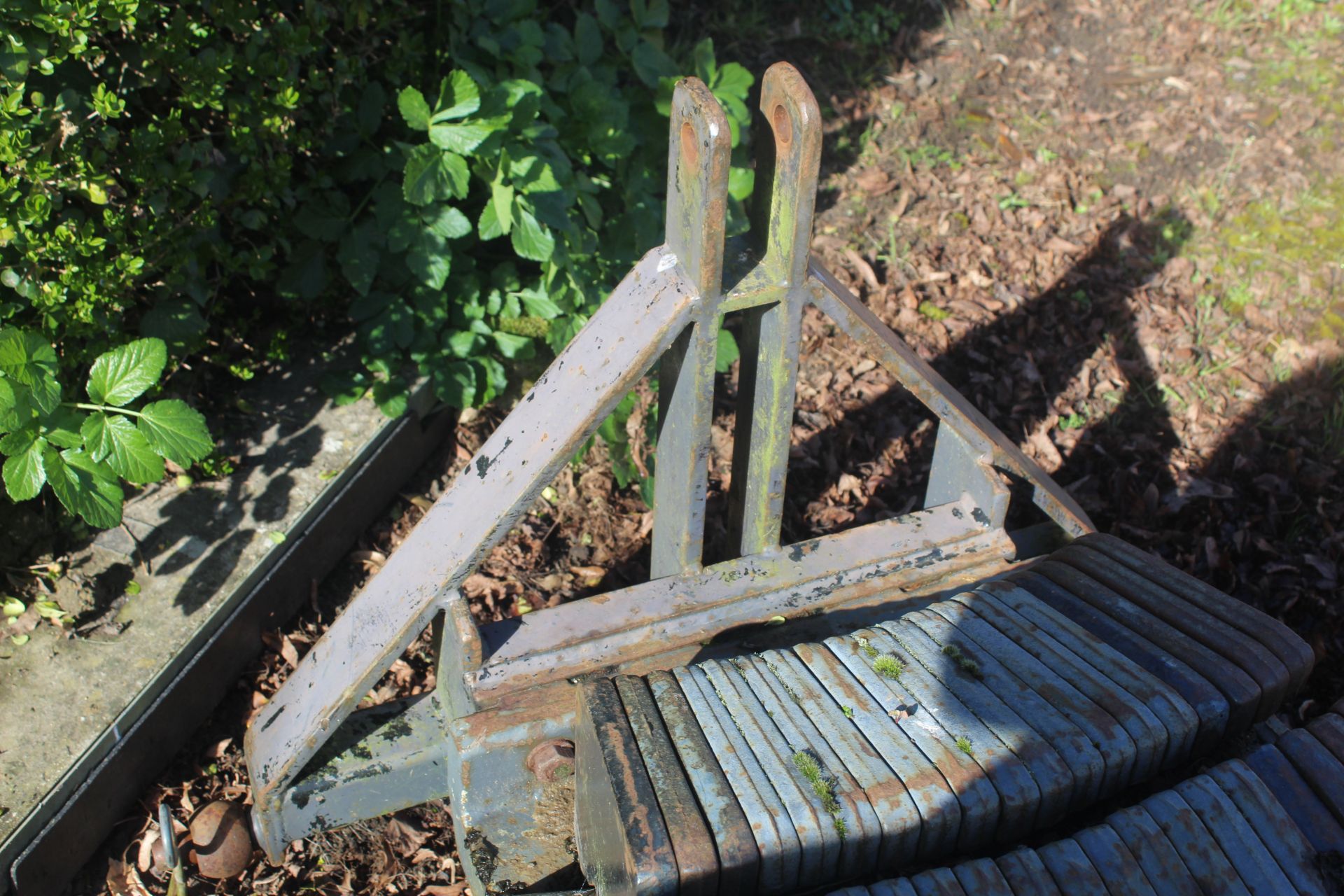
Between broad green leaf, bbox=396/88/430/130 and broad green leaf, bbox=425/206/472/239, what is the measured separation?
285mm

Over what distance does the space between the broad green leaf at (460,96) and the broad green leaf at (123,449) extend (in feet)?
4.12

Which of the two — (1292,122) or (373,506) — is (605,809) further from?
(1292,122)

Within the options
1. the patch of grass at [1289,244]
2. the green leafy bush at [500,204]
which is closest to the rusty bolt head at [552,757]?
the green leafy bush at [500,204]

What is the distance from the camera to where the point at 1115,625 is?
2.30 meters

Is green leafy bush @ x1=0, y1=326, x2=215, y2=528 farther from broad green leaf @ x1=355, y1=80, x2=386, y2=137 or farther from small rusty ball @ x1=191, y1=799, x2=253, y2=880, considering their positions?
broad green leaf @ x1=355, y1=80, x2=386, y2=137

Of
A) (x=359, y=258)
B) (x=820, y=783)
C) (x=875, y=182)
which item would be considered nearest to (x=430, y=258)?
(x=359, y=258)

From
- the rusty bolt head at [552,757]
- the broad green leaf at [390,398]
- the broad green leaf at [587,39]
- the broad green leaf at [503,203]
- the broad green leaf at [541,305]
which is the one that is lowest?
the rusty bolt head at [552,757]

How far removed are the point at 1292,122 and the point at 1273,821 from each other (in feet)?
14.4

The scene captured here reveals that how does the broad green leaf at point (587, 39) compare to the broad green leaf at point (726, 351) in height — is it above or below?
above

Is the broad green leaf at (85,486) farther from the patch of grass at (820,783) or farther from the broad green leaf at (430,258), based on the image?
the patch of grass at (820,783)

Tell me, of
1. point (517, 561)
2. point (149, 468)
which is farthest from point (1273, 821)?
point (149, 468)

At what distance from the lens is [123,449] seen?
8.38 feet

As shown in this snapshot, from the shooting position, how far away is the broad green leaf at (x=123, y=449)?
8.35 feet

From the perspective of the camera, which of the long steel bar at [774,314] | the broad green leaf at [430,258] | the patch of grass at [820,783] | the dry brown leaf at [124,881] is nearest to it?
the patch of grass at [820,783]
